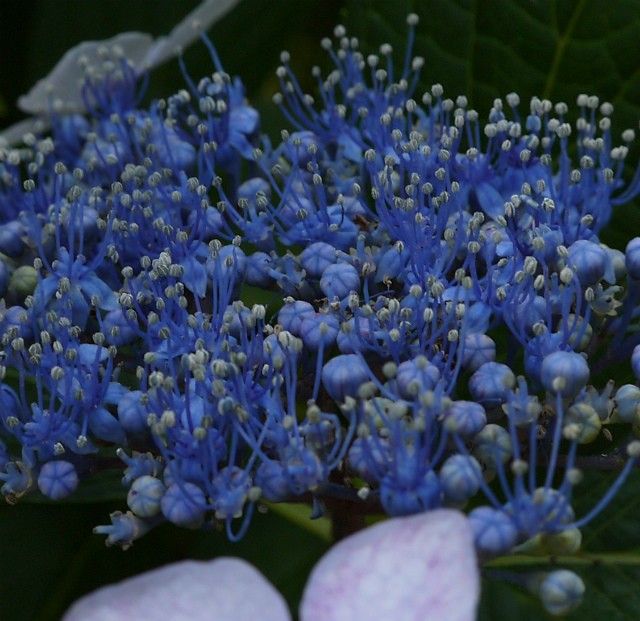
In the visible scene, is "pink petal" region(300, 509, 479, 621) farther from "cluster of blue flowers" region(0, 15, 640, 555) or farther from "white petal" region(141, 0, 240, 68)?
"white petal" region(141, 0, 240, 68)

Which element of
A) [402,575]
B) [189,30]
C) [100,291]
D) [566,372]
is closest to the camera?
[402,575]

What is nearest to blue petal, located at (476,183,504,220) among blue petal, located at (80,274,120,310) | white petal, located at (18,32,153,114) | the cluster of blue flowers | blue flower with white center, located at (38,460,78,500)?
the cluster of blue flowers

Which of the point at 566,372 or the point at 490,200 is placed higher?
the point at 490,200

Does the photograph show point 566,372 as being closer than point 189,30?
Yes

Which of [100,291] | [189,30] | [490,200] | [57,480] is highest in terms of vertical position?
[189,30]

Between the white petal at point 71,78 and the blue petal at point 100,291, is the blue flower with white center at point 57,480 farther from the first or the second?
the white petal at point 71,78

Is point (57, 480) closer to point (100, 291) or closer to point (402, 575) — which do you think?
point (100, 291)

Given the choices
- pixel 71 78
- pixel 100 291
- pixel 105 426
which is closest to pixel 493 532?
pixel 105 426
